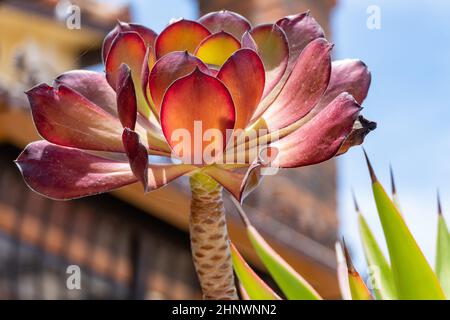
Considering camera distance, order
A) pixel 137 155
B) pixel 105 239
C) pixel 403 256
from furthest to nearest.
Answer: pixel 105 239 < pixel 403 256 < pixel 137 155

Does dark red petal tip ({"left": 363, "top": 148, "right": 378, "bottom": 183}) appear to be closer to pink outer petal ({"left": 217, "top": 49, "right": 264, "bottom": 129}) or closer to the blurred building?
pink outer petal ({"left": 217, "top": 49, "right": 264, "bottom": 129})

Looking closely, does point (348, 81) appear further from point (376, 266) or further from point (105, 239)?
point (105, 239)

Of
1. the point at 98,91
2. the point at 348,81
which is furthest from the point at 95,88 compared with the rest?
the point at 348,81

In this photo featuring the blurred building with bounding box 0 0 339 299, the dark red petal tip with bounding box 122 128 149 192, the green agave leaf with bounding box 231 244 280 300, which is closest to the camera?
the dark red petal tip with bounding box 122 128 149 192

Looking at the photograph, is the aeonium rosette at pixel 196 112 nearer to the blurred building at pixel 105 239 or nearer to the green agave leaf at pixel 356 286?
the green agave leaf at pixel 356 286

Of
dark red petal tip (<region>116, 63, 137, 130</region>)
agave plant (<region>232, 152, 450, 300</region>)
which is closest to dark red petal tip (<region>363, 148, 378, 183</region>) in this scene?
agave plant (<region>232, 152, 450, 300</region>)

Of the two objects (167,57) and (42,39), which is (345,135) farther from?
(42,39)

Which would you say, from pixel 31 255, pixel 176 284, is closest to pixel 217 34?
pixel 31 255
